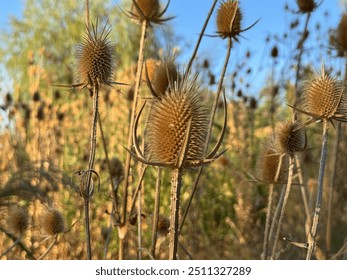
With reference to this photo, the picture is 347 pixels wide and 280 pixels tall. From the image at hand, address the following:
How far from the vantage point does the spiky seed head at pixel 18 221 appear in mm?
2830

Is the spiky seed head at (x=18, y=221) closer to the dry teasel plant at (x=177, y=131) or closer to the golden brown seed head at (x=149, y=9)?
the golden brown seed head at (x=149, y=9)

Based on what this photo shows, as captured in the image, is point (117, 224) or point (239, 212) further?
point (239, 212)

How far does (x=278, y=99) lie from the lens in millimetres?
6047

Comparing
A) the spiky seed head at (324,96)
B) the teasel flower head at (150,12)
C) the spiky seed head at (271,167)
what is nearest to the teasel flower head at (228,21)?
the teasel flower head at (150,12)

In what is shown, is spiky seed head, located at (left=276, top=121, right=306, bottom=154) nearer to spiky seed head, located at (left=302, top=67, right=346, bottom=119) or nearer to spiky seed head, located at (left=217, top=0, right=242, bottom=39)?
spiky seed head, located at (left=302, top=67, right=346, bottom=119)

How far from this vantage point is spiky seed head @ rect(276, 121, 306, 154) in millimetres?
2264

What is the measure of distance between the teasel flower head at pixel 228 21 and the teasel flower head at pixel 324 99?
422mm

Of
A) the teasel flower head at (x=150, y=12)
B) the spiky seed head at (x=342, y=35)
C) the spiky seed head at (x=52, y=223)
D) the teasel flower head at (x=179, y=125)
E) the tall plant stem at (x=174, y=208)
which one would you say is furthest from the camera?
the spiky seed head at (x=342, y=35)

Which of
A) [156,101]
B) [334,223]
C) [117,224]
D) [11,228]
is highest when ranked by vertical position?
[156,101]

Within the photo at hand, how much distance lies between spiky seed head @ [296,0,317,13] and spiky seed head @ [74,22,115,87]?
1519 mm

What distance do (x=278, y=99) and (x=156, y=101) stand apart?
4507 millimetres

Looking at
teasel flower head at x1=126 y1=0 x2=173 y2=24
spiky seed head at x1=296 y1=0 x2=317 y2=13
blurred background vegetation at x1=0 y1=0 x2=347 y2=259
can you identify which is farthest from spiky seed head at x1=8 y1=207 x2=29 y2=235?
spiky seed head at x1=296 y1=0 x2=317 y2=13

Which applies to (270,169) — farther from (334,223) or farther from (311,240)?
(334,223)
